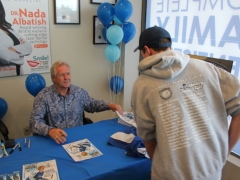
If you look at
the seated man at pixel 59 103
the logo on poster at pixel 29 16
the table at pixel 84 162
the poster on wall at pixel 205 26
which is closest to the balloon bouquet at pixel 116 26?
the poster on wall at pixel 205 26

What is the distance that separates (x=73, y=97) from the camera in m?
2.17

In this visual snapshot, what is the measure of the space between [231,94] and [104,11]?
6.30ft

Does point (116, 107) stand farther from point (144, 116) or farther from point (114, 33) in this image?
point (144, 116)

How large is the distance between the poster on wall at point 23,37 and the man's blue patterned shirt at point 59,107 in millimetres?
746

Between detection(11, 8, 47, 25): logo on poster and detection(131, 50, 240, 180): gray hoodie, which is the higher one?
detection(11, 8, 47, 25): logo on poster

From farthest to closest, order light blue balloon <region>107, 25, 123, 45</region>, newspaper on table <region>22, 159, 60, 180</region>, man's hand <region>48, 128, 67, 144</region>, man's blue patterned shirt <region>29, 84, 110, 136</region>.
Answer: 1. light blue balloon <region>107, 25, 123, 45</region>
2. man's blue patterned shirt <region>29, 84, 110, 136</region>
3. man's hand <region>48, 128, 67, 144</region>
4. newspaper on table <region>22, 159, 60, 180</region>

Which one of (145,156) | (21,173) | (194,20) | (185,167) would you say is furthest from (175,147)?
(194,20)

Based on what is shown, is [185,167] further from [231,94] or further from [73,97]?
[73,97]

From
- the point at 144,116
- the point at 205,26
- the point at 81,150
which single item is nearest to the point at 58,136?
the point at 81,150

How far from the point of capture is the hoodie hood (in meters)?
0.98

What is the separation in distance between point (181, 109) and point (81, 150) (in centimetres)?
87

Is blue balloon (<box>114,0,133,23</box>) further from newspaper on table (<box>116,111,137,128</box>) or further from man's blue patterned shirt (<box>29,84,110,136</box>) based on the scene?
newspaper on table (<box>116,111,137,128</box>)

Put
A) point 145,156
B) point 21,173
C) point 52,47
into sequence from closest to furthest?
1. point 21,173
2. point 145,156
3. point 52,47

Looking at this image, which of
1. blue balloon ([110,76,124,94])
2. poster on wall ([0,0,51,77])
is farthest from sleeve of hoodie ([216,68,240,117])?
poster on wall ([0,0,51,77])
